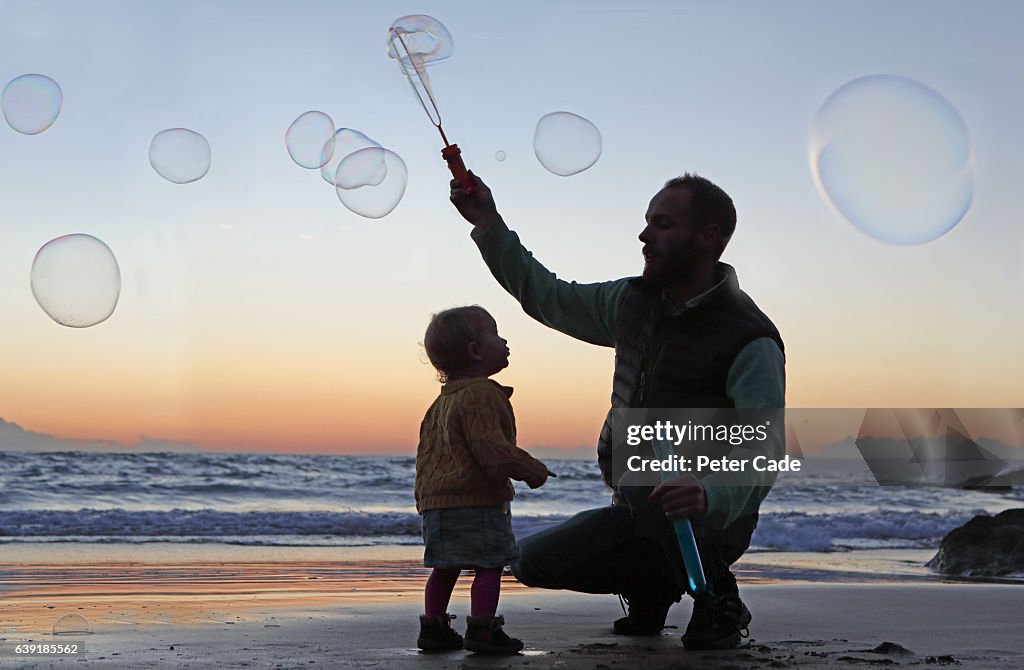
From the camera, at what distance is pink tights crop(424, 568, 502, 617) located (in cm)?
342

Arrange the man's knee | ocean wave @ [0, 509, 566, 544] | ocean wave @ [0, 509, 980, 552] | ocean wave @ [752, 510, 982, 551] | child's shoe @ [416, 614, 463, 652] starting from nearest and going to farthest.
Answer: child's shoe @ [416, 614, 463, 652] → the man's knee → ocean wave @ [0, 509, 980, 552] → ocean wave @ [0, 509, 566, 544] → ocean wave @ [752, 510, 982, 551]

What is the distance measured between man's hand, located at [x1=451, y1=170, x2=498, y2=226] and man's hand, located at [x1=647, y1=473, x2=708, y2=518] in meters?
1.29

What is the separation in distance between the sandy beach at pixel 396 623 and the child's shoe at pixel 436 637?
2.3 inches

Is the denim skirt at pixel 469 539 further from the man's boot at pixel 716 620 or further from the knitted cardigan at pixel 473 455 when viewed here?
the man's boot at pixel 716 620

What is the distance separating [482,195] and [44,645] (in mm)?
2011

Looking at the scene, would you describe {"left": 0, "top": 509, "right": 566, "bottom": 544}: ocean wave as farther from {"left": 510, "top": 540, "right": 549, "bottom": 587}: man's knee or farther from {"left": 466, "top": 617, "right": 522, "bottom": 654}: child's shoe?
{"left": 466, "top": 617, "right": 522, "bottom": 654}: child's shoe

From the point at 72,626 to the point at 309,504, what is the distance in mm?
13153

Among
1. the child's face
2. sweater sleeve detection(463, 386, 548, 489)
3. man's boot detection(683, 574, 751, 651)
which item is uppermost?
the child's face

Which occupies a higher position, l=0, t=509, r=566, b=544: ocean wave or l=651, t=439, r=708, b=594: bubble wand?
l=651, t=439, r=708, b=594: bubble wand

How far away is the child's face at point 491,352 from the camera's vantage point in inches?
147

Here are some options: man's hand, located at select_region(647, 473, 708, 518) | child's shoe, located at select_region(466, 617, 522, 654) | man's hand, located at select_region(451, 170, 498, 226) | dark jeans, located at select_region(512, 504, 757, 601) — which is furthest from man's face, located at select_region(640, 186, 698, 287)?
child's shoe, located at select_region(466, 617, 522, 654)

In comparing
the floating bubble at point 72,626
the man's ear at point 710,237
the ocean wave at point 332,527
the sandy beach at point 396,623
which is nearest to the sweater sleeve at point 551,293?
the man's ear at point 710,237

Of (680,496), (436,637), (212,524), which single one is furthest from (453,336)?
(212,524)

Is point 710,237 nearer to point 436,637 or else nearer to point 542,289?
point 542,289
